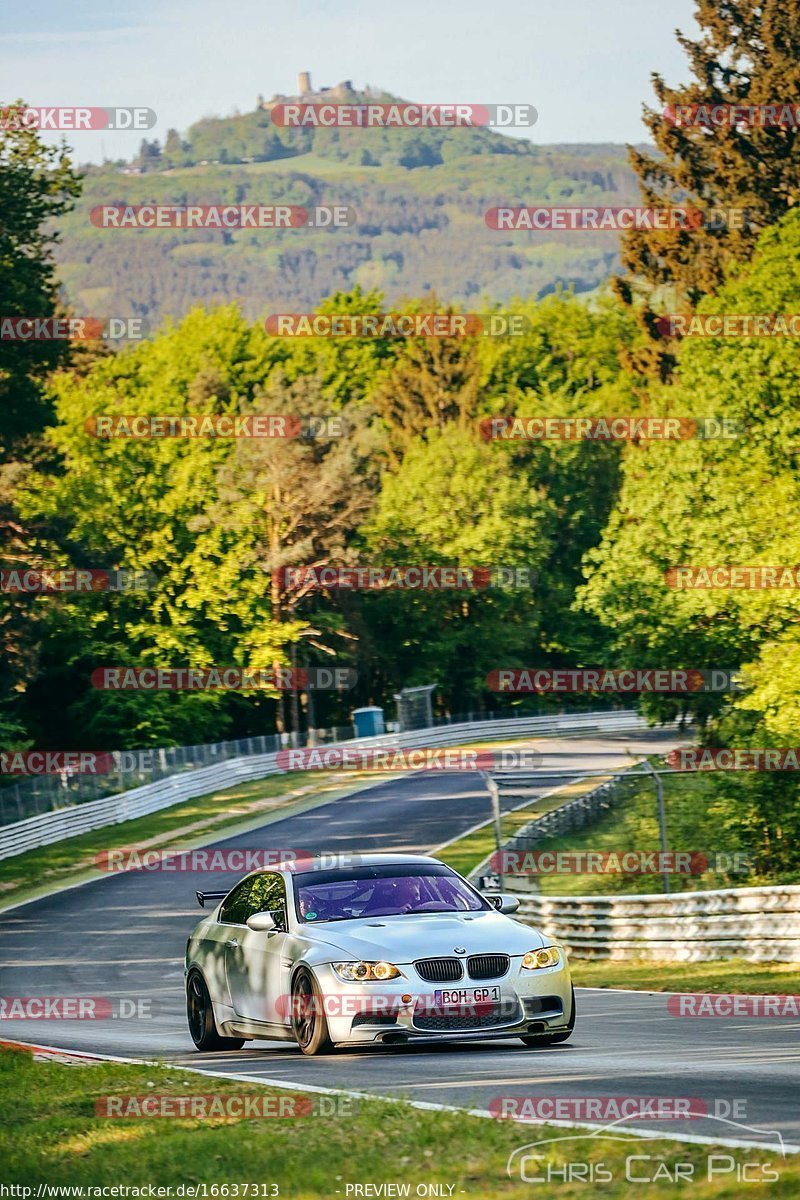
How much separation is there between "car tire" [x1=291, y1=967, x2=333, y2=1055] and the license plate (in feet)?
2.84

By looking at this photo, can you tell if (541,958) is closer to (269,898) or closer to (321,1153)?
(269,898)

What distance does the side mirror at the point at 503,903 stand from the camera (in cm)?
1268

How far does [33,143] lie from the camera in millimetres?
49625

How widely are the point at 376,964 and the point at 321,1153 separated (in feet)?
11.4

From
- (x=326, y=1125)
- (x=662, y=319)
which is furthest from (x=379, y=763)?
(x=326, y=1125)

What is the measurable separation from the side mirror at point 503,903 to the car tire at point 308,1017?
5.33ft

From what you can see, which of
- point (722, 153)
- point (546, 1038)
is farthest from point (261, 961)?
point (722, 153)

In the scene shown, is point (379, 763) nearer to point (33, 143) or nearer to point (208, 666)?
point (208, 666)

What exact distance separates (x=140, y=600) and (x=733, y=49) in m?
30.3

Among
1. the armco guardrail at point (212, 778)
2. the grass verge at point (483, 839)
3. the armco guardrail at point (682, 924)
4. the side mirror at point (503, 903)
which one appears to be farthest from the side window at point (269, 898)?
the armco guardrail at point (212, 778)

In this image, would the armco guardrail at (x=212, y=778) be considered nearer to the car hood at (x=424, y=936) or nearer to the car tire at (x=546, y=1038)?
the car hood at (x=424, y=936)

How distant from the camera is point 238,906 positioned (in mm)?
13812

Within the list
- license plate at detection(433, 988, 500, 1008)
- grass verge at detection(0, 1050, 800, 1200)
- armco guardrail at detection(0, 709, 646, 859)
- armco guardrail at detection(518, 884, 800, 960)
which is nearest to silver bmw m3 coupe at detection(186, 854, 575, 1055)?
license plate at detection(433, 988, 500, 1008)

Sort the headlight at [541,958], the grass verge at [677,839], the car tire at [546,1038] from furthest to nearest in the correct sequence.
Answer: the grass verge at [677,839] → the car tire at [546,1038] → the headlight at [541,958]
